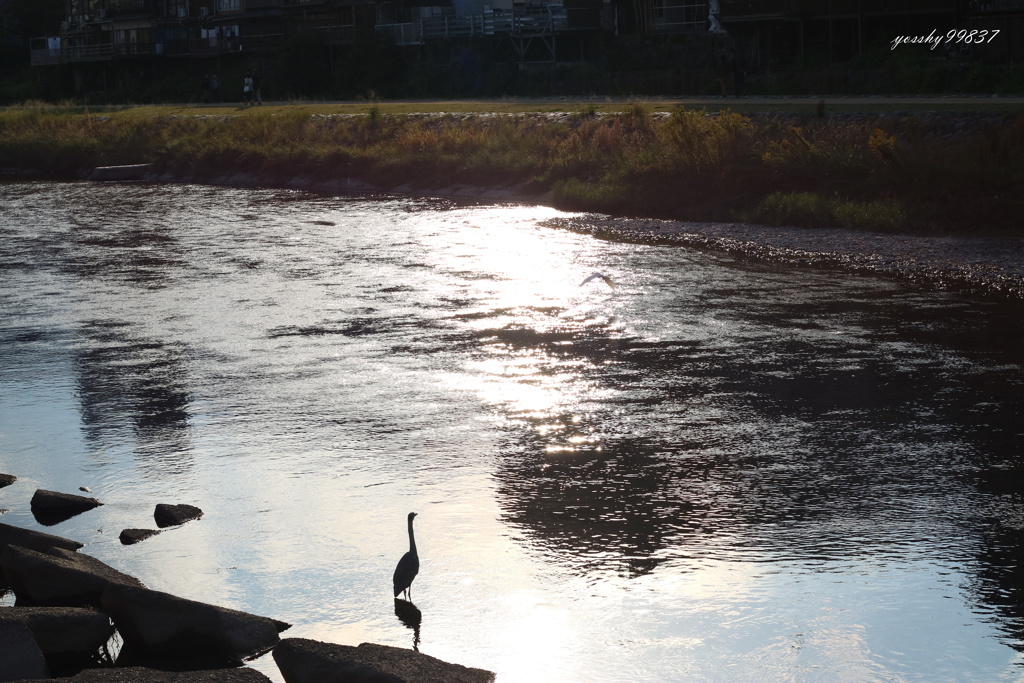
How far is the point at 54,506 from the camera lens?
11.0 m

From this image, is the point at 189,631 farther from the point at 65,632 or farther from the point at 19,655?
the point at 19,655

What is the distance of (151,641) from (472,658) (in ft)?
6.77

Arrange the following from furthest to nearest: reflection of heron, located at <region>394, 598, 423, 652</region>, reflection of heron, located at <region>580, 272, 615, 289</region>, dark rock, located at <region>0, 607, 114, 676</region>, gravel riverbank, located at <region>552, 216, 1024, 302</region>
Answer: reflection of heron, located at <region>580, 272, 615, 289</region>, gravel riverbank, located at <region>552, 216, 1024, 302</region>, reflection of heron, located at <region>394, 598, 423, 652</region>, dark rock, located at <region>0, 607, 114, 676</region>

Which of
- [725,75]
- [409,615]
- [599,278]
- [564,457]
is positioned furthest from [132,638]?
[725,75]

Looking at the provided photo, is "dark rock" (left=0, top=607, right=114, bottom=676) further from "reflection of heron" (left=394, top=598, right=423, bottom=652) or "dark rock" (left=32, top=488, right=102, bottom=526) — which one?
"dark rock" (left=32, top=488, right=102, bottom=526)

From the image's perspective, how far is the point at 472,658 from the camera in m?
8.28

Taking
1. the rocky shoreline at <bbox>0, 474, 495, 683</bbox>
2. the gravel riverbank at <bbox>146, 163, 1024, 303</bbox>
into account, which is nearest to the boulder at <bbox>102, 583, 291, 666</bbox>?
the rocky shoreline at <bbox>0, 474, 495, 683</bbox>

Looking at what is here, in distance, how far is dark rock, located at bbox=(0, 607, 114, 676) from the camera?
816 centimetres

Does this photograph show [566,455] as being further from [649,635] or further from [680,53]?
[680,53]

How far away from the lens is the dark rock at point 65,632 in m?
8.16

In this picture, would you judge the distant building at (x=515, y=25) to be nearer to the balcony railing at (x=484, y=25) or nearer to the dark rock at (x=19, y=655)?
the balcony railing at (x=484, y=25)

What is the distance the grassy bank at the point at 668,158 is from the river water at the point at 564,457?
546 cm

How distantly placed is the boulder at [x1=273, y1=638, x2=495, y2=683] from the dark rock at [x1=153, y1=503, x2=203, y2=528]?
3.03 metres

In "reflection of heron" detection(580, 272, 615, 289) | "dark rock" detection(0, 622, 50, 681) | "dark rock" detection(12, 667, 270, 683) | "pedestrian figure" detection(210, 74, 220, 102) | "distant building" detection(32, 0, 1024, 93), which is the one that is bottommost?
"dark rock" detection(12, 667, 270, 683)
